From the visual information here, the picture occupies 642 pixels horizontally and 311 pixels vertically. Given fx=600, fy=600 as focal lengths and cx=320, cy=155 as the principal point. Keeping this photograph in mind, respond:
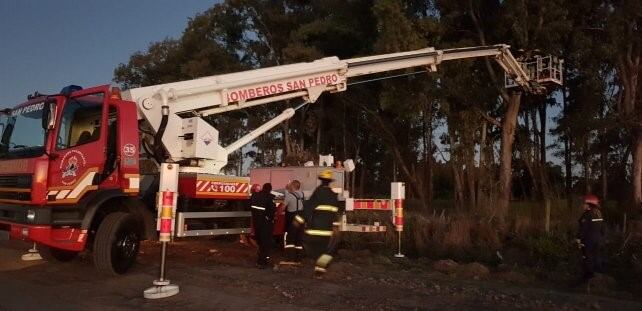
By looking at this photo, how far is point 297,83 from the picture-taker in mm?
13062

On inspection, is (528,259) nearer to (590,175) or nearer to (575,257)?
(575,257)

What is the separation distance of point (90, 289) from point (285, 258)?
4.66 meters

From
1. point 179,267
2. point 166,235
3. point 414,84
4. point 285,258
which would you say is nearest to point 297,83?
point 285,258

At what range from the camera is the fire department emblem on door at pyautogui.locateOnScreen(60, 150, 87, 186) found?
962 cm

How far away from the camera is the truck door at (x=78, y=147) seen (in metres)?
9.59

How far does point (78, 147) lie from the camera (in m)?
9.77

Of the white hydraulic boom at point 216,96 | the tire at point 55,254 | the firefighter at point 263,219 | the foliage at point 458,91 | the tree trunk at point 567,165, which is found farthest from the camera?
the tree trunk at point 567,165

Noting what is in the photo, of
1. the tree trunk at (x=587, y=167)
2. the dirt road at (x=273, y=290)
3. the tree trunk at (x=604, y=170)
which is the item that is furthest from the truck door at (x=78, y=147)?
the tree trunk at (x=604, y=170)

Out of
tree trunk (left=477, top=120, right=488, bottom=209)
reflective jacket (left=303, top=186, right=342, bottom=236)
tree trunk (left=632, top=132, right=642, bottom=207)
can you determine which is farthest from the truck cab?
tree trunk (left=632, top=132, right=642, bottom=207)

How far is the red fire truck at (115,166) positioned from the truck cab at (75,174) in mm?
16

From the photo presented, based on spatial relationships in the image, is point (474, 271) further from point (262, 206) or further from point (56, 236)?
point (56, 236)

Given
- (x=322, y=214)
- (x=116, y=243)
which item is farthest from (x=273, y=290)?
(x=116, y=243)

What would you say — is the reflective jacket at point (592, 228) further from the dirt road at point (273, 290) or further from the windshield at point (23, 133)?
the windshield at point (23, 133)

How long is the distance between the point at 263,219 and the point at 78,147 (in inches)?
140
